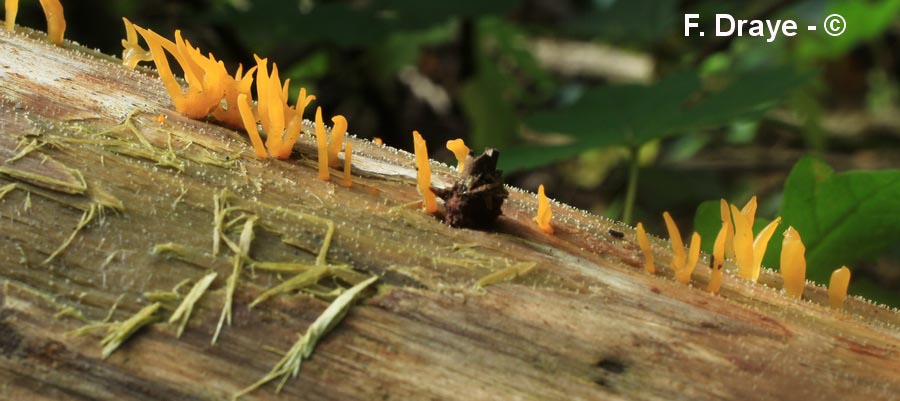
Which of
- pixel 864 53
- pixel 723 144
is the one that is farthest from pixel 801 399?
pixel 864 53

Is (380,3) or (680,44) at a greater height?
(680,44)

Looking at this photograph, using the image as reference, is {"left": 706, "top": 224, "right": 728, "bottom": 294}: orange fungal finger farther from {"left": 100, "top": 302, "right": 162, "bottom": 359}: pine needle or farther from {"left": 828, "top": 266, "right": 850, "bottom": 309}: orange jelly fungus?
{"left": 100, "top": 302, "right": 162, "bottom": 359}: pine needle

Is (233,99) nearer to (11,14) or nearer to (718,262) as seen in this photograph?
(11,14)

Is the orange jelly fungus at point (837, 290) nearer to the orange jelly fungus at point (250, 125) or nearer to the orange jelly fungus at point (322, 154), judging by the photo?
the orange jelly fungus at point (322, 154)

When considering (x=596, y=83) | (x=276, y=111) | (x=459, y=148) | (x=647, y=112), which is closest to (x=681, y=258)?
(x=459, y=148)

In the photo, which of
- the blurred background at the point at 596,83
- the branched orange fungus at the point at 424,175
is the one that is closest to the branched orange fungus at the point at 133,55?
the branched orange fungus at the point at 424,175

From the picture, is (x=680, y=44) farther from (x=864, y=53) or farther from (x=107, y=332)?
(x=107, y=332)
